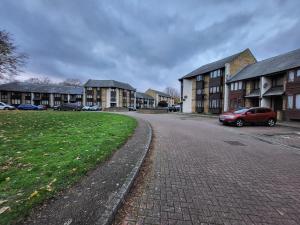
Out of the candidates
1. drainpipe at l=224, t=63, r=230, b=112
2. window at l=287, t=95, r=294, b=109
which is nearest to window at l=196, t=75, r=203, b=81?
drainpipe at l=224, t=63, r=230, b=112

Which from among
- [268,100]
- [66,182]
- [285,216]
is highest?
[268,100]

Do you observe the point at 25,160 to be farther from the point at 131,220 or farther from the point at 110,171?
the point at 131,220

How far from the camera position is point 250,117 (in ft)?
58.8

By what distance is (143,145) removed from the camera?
803 cm

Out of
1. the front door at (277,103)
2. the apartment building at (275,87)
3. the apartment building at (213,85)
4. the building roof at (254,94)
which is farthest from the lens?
the apartment building at (213,85)

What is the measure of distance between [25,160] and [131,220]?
3902 mm

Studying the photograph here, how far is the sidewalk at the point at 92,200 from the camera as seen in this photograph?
Result: 2.81 meters

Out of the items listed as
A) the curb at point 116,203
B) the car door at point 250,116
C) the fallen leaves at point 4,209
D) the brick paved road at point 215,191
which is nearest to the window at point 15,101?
the car door at point 250,116

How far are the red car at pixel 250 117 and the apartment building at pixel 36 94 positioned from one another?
68116 millimetres

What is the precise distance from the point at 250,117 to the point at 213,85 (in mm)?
22708

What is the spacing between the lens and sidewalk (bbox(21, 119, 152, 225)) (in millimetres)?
2811

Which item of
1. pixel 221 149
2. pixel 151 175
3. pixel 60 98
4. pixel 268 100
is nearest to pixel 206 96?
pixel 268 100

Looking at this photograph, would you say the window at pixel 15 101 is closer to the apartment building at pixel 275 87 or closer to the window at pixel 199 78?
the window at pixel 199 78

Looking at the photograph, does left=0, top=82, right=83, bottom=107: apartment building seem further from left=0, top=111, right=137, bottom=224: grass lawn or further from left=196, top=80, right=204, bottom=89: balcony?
left=0, top=111, right=137, bottom=224: grass lawn
